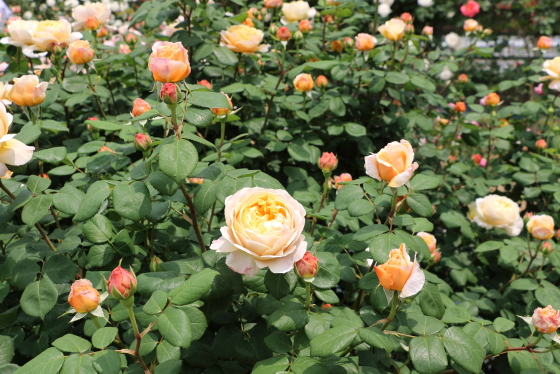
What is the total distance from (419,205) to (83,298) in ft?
2.63

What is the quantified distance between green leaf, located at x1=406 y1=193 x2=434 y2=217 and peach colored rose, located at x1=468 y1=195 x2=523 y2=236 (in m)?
0.98

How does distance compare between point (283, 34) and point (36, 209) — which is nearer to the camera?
point (36, 209)

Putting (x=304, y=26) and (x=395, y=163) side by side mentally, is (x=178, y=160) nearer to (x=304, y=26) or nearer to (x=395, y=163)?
(x=395, y=163)

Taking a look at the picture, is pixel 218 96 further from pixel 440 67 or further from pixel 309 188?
pixel 440 67

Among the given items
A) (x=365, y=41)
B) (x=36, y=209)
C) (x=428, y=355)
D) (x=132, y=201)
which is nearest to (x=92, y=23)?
(x=365, y=41)

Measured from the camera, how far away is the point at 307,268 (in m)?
0.89

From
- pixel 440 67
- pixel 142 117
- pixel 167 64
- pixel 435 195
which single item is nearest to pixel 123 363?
pixel 142 117

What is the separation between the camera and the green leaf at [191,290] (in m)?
0.87

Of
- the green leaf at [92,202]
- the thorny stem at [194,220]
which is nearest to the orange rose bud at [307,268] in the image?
the thorny stem at [194,220]

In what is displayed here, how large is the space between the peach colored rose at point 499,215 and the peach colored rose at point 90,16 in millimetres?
1974

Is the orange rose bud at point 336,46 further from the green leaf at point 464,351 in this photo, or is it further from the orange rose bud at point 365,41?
the green leaf at point 464,351

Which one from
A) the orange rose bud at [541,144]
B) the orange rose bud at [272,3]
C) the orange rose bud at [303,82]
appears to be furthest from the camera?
the orange rose bud at [541,144]

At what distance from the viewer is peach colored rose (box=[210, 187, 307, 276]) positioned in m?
0.84

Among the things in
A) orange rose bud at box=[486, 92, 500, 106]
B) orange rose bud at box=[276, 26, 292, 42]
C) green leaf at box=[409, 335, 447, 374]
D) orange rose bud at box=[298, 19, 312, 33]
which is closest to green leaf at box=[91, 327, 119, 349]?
green leaf at box=[409, 335, 447, 374]
